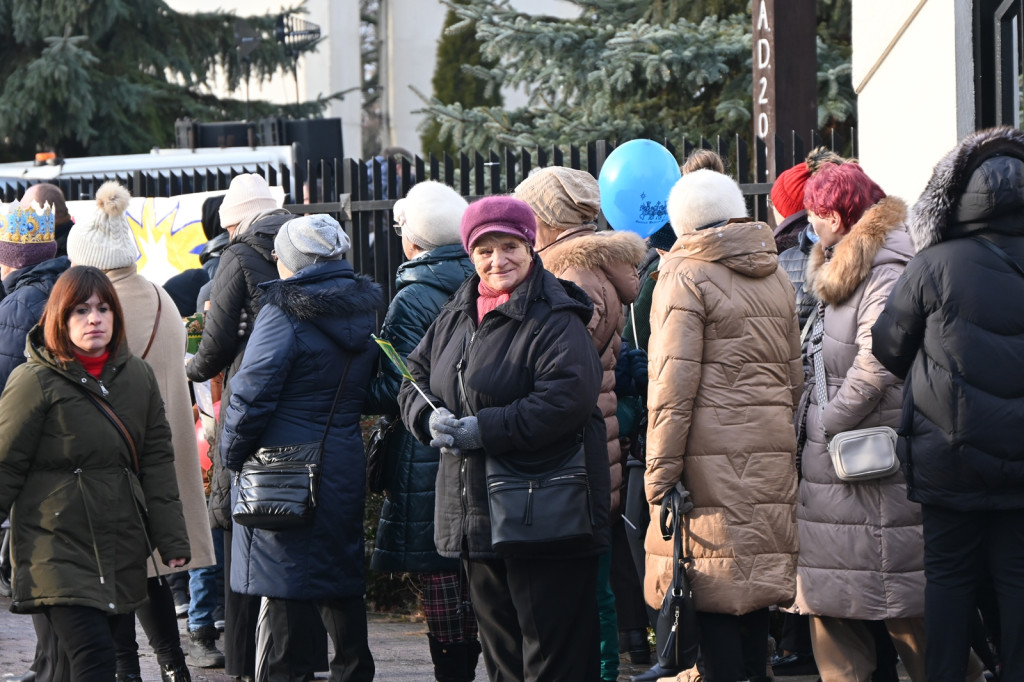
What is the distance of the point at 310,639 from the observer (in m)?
5.34

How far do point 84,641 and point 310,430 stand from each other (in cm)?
111

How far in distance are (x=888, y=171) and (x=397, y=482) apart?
456cm

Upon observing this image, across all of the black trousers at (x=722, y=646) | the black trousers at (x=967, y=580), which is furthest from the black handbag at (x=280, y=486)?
the black trousers at (x=967, y=580)

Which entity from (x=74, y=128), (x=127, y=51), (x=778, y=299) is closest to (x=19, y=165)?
(x=74, y=128)

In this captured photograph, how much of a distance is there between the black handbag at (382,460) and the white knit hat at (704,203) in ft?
4.64

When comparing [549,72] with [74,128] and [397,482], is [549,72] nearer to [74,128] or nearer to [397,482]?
[397,482]

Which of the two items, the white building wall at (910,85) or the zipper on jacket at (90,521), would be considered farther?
the white building wall at (910,85)

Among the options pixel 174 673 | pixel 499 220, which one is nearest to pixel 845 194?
pixel 499 220

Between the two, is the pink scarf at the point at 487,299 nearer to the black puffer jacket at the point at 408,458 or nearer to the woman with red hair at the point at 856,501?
the black puffer jacket at the point at 408,458

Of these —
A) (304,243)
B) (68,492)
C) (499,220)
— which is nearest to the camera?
(499,220)

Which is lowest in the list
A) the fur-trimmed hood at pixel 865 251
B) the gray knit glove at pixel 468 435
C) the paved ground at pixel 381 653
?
the paved ground at pixel 381 653

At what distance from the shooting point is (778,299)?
16.5ft

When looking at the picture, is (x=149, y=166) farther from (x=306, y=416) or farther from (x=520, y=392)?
(x=520, y=392)

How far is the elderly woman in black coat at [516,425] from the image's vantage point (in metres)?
4.57
